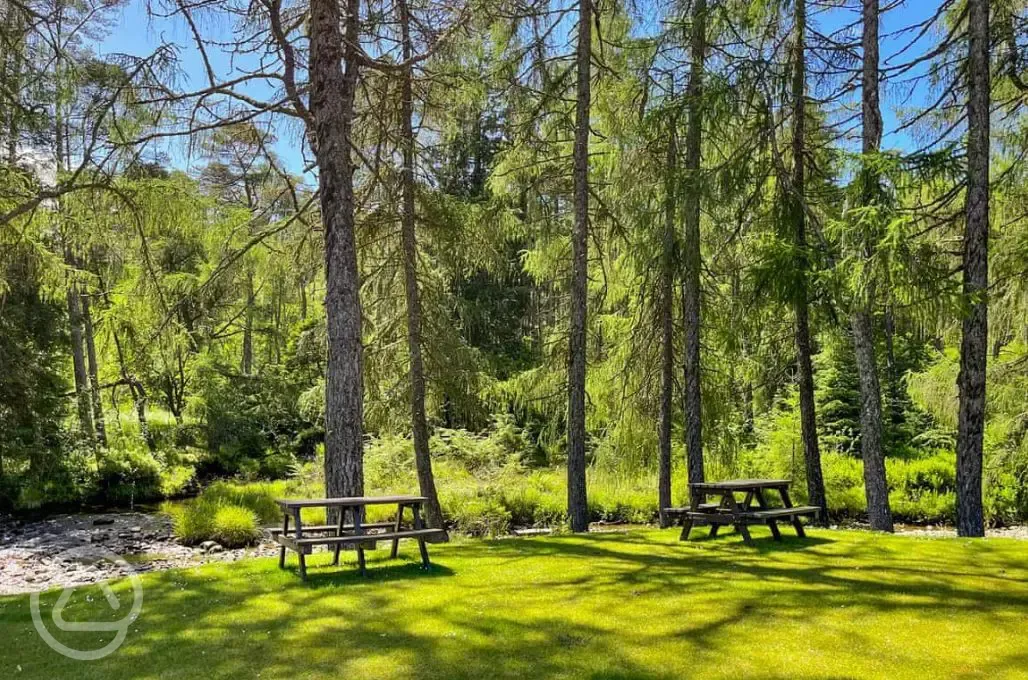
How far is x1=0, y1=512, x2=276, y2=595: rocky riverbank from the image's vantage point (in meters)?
10.5

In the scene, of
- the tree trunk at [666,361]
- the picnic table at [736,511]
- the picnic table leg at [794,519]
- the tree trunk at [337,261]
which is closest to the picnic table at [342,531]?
the tree trunk at [337,261]

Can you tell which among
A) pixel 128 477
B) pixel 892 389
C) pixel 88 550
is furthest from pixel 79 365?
pixel 892 389

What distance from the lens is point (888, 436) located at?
57.7 ft

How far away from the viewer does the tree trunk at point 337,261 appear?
25.2 feet

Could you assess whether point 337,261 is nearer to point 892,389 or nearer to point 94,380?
point 94,380

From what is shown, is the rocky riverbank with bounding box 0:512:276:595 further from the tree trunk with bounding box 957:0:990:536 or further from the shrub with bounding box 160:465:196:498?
the tree trunk with bounding box 957:0:990:536

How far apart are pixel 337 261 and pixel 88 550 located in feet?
26.7

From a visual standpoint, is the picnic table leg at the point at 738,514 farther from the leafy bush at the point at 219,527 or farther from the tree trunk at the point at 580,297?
the leafy bush at the point at 219,527

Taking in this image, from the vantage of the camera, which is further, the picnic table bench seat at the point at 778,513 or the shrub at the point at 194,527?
the shrub at the point at 194,527

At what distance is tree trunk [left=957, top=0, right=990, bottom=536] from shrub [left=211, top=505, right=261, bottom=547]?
10.5m

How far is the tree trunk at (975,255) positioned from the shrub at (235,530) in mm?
10539

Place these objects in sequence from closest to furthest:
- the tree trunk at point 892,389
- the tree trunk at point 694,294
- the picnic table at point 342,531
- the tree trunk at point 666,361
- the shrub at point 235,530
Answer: the picnic table at point 342,531 < the tree trunk at point 694,294 < the tree trunk at point 666,361 < the shrub at point 235,530 < the tree trunk at point 892,389

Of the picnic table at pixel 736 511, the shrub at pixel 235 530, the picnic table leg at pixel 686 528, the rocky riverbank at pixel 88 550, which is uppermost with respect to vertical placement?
the picnic table at pixel 736 511

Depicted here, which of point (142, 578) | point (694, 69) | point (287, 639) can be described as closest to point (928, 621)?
point (287, 639)
